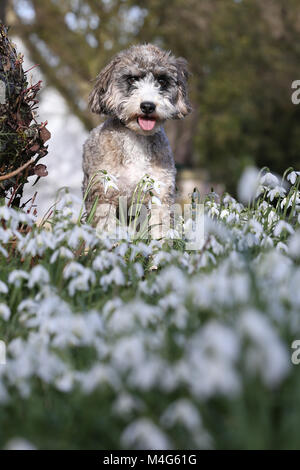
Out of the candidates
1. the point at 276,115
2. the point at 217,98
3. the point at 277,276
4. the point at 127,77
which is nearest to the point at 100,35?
the point at 217,98

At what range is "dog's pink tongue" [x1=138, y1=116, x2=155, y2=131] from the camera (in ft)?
16.6

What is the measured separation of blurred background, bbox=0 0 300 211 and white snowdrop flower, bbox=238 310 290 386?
13.2m

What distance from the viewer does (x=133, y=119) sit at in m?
5.11

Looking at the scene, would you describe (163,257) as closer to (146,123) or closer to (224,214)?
(224,214)

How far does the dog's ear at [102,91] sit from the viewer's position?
17.5 ft

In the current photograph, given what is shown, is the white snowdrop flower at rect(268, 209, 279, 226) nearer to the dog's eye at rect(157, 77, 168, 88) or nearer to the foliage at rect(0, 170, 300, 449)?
the dog's eye at rect(157, 77, 168, 88)

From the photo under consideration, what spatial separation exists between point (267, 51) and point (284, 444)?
20.4 m

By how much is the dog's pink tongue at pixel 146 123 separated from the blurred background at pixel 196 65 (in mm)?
9806

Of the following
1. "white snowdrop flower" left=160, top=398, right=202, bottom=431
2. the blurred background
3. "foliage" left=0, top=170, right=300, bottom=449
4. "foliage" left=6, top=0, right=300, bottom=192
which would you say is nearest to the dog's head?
"foliage" left=0, top=170, right=300, bottom=449

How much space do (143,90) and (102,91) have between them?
1.72 ft

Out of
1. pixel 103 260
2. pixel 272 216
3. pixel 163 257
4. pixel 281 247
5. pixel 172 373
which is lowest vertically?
pixel 172 373

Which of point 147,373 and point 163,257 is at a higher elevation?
point 163,257

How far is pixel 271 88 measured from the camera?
72.7 feet

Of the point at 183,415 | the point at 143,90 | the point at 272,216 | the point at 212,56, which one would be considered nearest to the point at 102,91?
the point at 143,90
